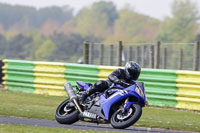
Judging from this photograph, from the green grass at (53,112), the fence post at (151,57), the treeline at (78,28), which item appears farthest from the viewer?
the treeline at (78,28)

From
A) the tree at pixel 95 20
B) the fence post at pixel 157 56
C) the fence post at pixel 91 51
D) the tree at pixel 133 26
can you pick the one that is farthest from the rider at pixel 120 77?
the tree at pixel 133 26

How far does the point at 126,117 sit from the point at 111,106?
1.43 ft

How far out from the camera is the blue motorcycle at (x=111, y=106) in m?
8.40

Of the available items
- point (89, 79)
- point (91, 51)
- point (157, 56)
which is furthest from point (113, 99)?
point (91, 51)

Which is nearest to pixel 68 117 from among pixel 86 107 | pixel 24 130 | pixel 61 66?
pixel 86 107

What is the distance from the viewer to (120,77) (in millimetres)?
8977

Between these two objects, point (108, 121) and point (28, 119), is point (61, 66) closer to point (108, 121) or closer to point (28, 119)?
point (28, 119)

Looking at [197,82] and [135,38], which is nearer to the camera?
[197,82]

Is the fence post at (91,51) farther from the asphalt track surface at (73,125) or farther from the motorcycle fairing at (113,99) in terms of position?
the motorcycle fairing at (113,99)

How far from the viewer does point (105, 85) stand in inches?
355

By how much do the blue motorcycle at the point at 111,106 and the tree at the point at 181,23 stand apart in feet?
124

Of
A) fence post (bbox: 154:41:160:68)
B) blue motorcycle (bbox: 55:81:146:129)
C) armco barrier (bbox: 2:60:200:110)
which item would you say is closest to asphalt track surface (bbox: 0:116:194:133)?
blue motorcycle (bbox: 55:81:146:129)

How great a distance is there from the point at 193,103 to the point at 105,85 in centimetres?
427

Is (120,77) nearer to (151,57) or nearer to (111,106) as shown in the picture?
(111,106)
